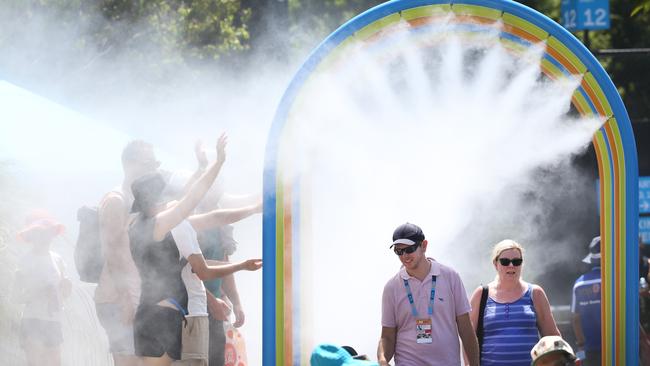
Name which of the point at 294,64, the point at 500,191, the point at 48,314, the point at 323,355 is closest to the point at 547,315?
the point at 323,355

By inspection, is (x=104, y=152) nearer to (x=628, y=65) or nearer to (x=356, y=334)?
(x=356, y=334)

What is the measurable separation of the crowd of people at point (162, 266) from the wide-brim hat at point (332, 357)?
0.88 meters

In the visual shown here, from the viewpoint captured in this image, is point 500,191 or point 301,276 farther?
point 500,191

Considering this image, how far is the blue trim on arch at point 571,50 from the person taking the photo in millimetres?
5469

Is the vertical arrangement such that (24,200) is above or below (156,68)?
below

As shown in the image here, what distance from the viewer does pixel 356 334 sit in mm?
6770

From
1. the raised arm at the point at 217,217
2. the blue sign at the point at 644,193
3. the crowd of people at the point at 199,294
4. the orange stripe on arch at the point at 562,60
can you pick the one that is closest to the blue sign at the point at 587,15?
the blue sign at the point at 644,193

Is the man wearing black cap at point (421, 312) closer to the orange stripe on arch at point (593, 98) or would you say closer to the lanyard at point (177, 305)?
the lanyard at point (177, 305)

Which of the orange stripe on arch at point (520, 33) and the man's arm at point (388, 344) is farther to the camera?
the orange stripe on arch at point (520, 33)

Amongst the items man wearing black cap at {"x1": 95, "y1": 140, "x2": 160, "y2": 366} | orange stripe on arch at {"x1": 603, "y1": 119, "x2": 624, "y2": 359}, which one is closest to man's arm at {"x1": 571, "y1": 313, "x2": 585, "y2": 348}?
orange stripe on arch at {"x1": 603, "y1": 119, "x2": 624, "y2": 359}

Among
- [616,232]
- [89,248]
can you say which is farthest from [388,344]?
[89,248]

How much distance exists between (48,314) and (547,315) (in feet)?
10.2

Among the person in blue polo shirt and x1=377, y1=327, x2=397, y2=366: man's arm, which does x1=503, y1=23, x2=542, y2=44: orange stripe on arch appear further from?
the person in blue polo shirt

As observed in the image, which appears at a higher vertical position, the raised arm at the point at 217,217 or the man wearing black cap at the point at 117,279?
the raised arm at the point at 217,217
